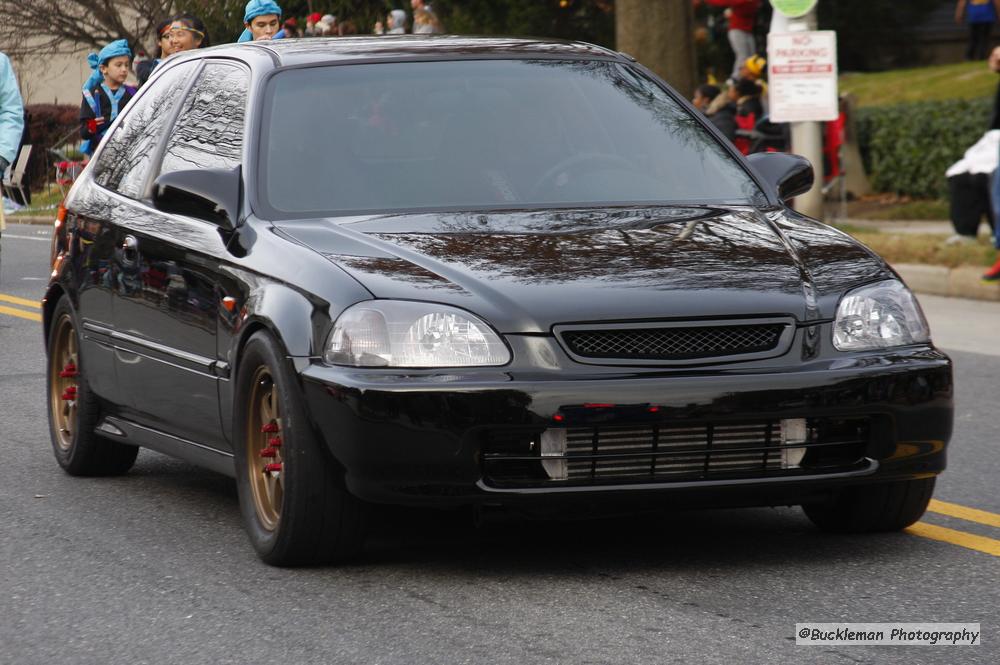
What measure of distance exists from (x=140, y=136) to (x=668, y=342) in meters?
2.78

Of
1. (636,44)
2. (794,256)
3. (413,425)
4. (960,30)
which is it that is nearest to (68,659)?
(413,425)

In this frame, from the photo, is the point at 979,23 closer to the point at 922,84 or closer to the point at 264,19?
the point at 922,84

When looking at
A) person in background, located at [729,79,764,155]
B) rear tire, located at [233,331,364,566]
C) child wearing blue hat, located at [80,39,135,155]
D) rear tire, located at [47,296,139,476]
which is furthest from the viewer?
person in background, located at [729,79,764,155]

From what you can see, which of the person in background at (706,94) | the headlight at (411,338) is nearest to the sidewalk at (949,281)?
the person in background at (706,94)

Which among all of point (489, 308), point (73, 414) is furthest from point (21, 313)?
point (489, 308)

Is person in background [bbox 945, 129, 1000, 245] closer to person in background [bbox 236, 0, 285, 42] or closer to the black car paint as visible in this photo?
person in background [bbox 236, 0, 285, 42]

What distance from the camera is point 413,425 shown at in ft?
16.2

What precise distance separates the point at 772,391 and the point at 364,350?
3.42 ft

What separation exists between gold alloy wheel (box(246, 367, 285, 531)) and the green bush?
1494cm

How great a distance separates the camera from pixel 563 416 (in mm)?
4934

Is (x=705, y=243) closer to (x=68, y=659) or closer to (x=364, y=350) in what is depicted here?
(x=364, y=350)

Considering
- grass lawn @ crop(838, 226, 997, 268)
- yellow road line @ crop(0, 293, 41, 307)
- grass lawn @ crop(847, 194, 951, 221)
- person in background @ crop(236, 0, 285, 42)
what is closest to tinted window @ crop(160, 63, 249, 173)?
person in background @ crop(236, 0, 285, 42)

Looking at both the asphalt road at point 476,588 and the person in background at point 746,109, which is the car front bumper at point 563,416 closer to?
the asphalt road at point 476,588

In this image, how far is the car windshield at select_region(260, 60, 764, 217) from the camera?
593 centimetres
